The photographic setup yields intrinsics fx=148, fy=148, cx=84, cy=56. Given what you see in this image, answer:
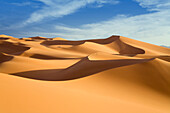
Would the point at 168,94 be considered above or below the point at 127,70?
below

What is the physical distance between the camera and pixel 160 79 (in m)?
4.97

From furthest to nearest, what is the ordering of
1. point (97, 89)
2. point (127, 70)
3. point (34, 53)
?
point (34, 53) < point (127, 70) < point (97, 89)

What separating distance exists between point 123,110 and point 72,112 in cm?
98

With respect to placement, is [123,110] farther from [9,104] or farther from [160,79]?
[160,79]

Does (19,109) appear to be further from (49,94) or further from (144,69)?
(144,69)

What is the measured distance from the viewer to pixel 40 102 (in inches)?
96.6

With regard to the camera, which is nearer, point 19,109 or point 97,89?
point 19,109

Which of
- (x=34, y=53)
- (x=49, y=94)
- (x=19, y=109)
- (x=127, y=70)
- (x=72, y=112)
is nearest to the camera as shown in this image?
(x=19, y=109)

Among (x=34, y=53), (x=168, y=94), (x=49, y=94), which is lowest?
(x=168, y=94)

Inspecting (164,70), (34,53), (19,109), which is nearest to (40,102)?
(19,109)

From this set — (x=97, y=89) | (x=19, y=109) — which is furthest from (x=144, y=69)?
(x=19, y=109)

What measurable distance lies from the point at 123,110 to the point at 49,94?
4.67 feet

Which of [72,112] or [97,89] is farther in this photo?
[97,89]

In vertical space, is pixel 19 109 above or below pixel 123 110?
above
